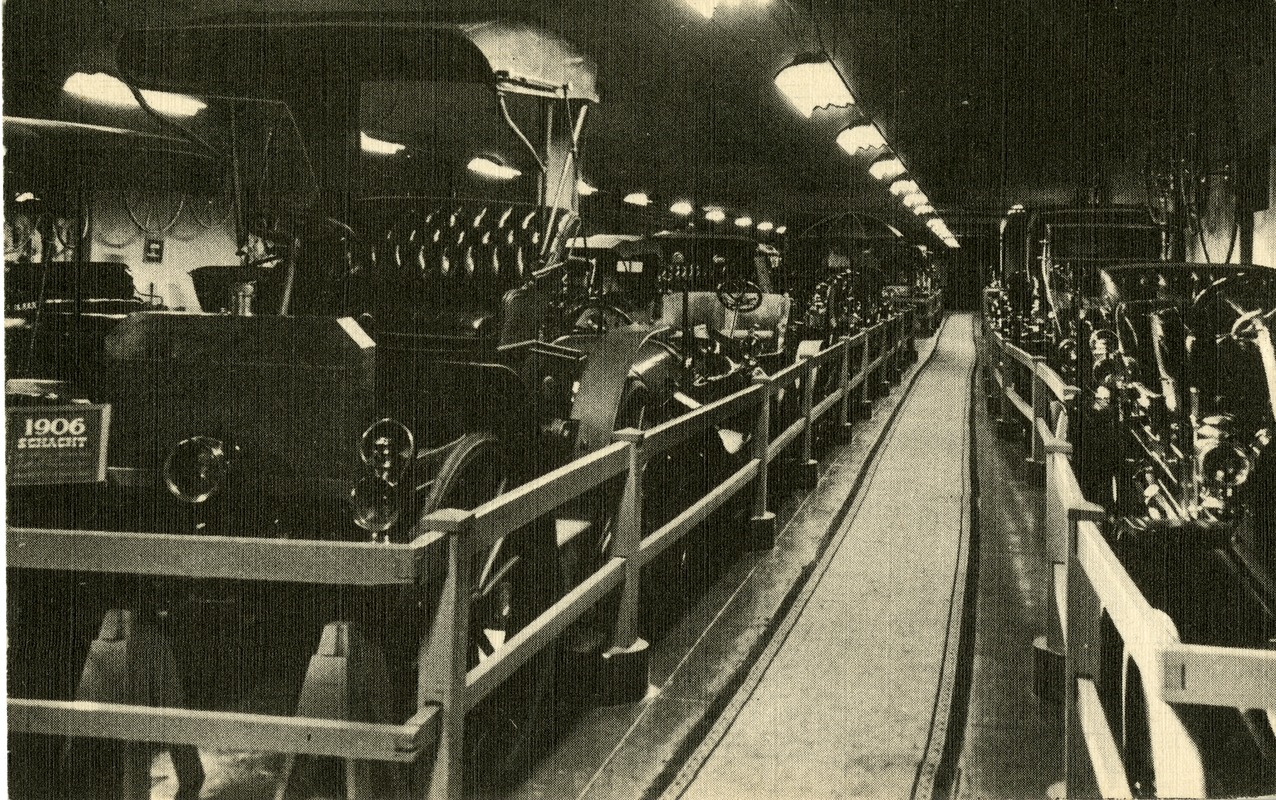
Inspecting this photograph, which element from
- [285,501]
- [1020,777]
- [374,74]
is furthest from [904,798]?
[374,74]

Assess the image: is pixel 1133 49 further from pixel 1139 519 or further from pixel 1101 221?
pixel 1139 519

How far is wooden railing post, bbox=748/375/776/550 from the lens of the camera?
22.5 ft

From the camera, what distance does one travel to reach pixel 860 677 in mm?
4645

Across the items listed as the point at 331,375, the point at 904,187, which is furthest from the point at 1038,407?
the point at 904,187

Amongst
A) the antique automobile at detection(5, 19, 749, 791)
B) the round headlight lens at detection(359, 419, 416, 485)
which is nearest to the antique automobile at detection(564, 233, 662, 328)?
the antique automobile at detection(5, 19, 749, 791)

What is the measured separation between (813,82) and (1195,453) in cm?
615

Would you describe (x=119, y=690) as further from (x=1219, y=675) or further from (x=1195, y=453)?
(x=1195, y=453)

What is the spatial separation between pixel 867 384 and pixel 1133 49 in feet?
13.9

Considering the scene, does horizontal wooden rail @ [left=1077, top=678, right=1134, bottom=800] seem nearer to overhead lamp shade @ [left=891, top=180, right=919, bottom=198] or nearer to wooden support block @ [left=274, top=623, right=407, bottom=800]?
wooden support block @ [left=274, top=623, right=407, bottom=800]

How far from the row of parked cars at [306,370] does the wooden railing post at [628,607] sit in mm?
190

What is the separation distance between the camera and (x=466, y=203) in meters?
5.11

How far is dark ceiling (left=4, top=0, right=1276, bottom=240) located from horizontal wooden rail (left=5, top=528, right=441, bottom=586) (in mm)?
1734

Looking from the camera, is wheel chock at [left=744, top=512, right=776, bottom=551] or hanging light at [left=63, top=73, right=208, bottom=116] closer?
wheel chock at [left=744, top=512, right=776, bottom=551]

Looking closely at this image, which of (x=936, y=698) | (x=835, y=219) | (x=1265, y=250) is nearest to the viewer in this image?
(x=936, y=698)
